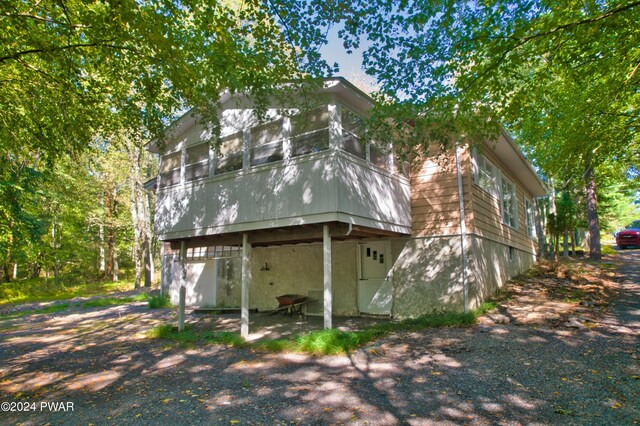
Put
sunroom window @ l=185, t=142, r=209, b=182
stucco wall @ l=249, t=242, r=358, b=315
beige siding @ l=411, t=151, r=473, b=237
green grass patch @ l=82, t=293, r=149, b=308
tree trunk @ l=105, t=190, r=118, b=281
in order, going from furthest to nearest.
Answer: tree trunk @ l=105, t=190, r=118, b=281 → green grass patch @ l=82, t=293, r=149, b=308 → stucco wall @ l=249, t=242, r=358, b=315 → sunroom window @ l=185, t=142, r=209, b=182 → beige siding @ l=411, t=151, r=473, b=237

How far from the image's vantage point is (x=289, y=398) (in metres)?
4.70

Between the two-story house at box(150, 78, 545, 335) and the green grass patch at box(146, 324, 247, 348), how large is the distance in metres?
0.37

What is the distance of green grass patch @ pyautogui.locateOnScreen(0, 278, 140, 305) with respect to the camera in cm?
2041

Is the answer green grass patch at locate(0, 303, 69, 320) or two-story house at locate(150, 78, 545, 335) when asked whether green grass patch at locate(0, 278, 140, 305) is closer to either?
green grass patch at locate(0, 303, 69, 320)

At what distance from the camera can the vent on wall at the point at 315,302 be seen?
11.1m

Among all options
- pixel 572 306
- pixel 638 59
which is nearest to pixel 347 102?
pixel 638 59

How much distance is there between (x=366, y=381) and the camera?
5.16 m

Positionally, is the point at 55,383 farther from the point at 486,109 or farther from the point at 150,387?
the point at 486,109

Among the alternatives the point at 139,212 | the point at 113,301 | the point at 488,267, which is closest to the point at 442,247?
the point at 488,267

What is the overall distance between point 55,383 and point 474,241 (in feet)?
29.0

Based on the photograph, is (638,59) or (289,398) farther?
(638,59)

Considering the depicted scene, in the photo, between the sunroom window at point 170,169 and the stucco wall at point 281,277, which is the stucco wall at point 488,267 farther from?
the sunroom window at point 170,169

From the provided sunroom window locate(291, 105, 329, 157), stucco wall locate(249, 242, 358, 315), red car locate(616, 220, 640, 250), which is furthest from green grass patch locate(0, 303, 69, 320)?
red car locate(616, 220, 640, 250)

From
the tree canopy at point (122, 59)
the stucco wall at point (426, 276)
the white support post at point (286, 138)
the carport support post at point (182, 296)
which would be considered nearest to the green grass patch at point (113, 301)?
the carport support post at point (182, 296)
